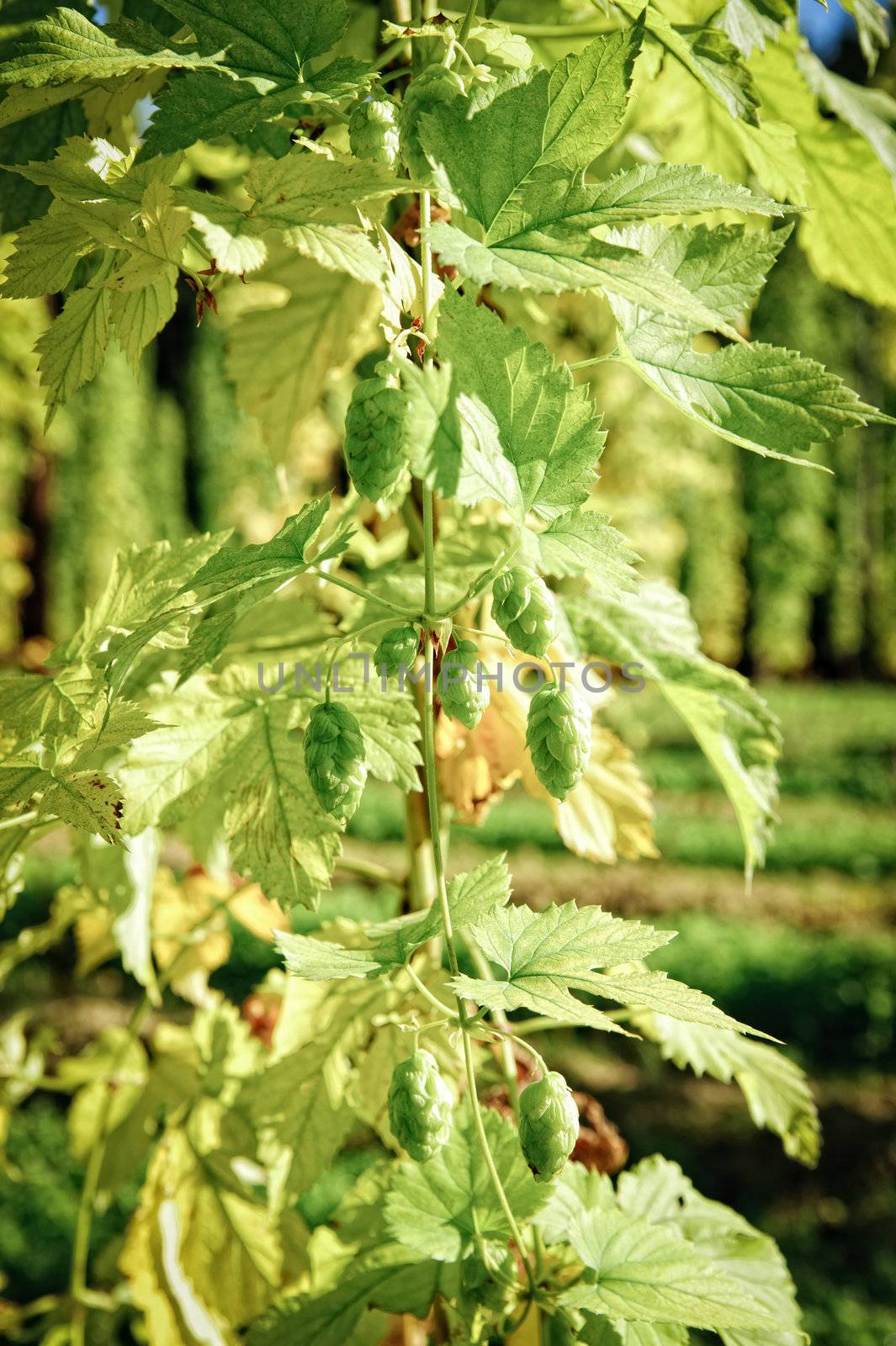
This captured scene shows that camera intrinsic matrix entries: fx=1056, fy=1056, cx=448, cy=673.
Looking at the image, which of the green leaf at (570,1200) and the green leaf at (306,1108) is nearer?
the green leaf at (570,1200)

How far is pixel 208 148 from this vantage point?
0.98 metres

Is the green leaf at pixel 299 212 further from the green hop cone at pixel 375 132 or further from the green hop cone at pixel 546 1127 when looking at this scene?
the green hop cone at pixel 546 1127

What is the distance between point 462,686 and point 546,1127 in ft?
0.72

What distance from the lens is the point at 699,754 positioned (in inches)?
366

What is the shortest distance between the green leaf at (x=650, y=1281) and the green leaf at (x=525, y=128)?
1.90 ft

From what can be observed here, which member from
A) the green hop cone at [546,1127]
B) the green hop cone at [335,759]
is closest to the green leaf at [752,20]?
the green hop cone at [335,759]

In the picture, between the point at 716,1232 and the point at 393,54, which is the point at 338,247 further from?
the point at 716,1232

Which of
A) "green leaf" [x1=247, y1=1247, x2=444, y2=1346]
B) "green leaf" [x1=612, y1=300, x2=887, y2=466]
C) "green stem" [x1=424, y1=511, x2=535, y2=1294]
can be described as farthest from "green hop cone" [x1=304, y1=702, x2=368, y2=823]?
"green leaf" [x1=247, y1=1247, x2=444, y2=1346]

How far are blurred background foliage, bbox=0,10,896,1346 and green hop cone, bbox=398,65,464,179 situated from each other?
1.11ft

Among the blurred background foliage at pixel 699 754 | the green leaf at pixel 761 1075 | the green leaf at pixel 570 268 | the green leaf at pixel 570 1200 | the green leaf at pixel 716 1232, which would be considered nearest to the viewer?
the green leaf at pixel 570 268

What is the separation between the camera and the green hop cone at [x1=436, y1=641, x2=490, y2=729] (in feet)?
1.70

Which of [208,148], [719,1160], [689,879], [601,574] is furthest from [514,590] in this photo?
[689,879]

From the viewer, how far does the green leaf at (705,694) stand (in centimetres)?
83

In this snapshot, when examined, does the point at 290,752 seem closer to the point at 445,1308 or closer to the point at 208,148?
the point at 445,1308
